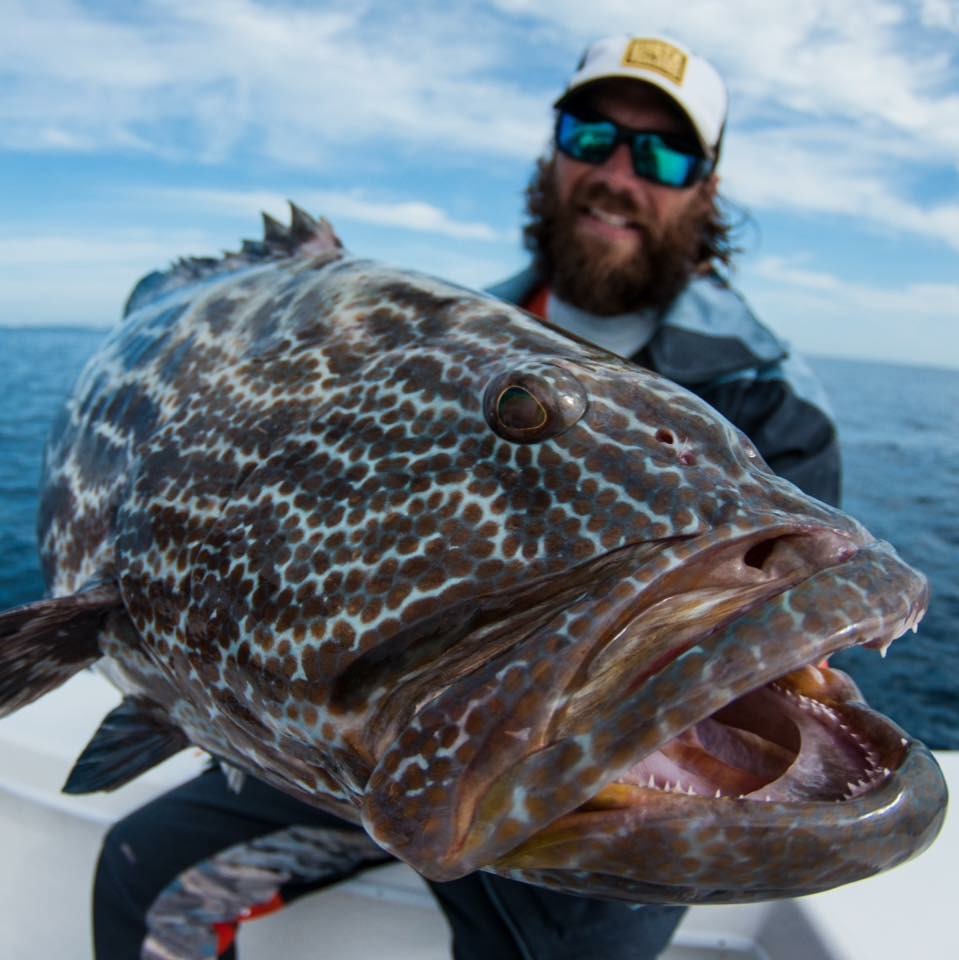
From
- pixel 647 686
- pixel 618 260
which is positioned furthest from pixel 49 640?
pixel 618 260

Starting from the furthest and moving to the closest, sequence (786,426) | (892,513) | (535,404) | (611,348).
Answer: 1. (892,513)
2. (611,348)
3. (786,426)
4. (535,404)

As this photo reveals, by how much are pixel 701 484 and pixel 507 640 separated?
436 mm

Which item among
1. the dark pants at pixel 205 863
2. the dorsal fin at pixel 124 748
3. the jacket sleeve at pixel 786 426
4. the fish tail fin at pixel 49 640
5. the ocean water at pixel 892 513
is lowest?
the ocean water at pixel 892 513

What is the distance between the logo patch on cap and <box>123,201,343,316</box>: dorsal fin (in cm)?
269

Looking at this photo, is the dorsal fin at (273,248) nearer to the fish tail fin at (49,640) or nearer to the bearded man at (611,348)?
the fish tail fin at (49,640)

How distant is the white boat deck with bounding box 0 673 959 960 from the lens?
2.88 metres

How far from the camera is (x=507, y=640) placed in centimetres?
130

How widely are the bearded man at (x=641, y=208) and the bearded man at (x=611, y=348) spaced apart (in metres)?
0.01

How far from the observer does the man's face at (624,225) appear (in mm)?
4457

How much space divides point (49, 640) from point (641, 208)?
3925 millimetres

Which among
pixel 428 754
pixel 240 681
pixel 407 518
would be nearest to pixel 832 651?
pixel 428 754

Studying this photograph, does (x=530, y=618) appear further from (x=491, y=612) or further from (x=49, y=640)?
(x=49, y=640)

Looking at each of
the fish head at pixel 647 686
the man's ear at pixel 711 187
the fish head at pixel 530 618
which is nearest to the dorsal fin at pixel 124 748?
the fish head at pixel 530 618

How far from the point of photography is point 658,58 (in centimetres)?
443
